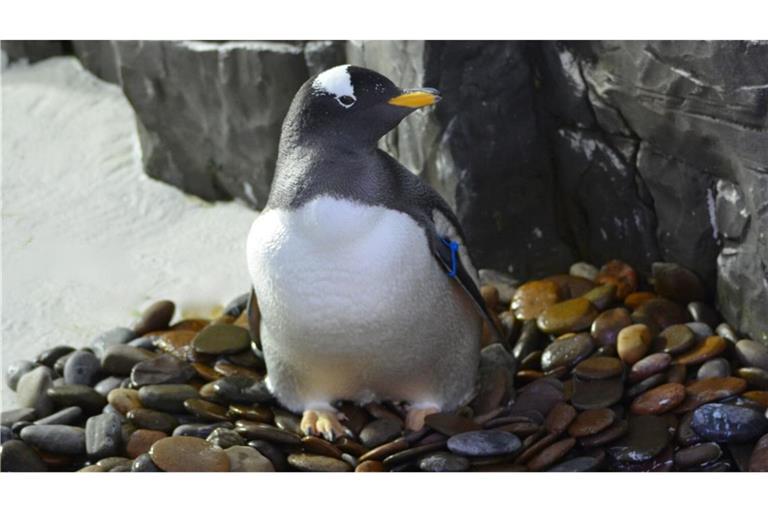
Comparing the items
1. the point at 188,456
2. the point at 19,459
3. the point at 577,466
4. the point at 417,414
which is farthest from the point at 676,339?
the point at 19,459

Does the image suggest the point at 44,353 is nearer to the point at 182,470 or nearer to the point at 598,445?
the point at 182,470

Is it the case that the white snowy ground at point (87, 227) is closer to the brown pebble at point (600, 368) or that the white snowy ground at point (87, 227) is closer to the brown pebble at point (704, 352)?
the brown pebble at point (600, 368)

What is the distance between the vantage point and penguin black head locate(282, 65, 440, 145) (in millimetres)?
2250

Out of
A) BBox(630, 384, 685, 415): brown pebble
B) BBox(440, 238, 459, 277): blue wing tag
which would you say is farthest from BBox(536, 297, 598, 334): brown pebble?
BBox(440, 238, 459, 277): blue wing tag

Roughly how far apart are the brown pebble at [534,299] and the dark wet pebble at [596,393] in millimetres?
357

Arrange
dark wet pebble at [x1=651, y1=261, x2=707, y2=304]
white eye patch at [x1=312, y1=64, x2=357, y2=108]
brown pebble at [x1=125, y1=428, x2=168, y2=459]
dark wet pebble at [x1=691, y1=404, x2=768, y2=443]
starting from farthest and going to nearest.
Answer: dark wet pebble at [x1=651, y1=261, x2=707, y2=304]
brown pebble at [x1=125, y1=428, x2=168, y2=459]
dark wet pebble at [x1=691, y1=404, x2=768, y2=443]
white eye patch at [x1=312, y1=64, x2=357, y2=108]

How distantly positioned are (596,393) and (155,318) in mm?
1167

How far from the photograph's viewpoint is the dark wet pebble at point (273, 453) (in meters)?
2.38

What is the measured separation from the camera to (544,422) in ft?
8.02

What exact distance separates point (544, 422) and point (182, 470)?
734mm

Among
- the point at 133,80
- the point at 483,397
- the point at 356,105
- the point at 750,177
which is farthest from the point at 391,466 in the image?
the point at 133,80

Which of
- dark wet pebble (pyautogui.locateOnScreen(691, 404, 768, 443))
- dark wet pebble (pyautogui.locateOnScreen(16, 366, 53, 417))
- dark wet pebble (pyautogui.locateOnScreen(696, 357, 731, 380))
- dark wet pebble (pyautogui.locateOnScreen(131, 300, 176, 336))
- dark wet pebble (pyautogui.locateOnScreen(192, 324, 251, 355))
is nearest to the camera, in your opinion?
dark wet pebble (pyautogui.locateOnScreen(691, 404, 768, 443))

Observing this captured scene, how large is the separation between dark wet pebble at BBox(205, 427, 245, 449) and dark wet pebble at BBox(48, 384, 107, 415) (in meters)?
0.35

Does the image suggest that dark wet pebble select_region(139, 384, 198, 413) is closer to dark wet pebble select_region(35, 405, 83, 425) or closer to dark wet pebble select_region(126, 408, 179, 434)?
dark wet pebble select_region(126, 408, 179, 434)
